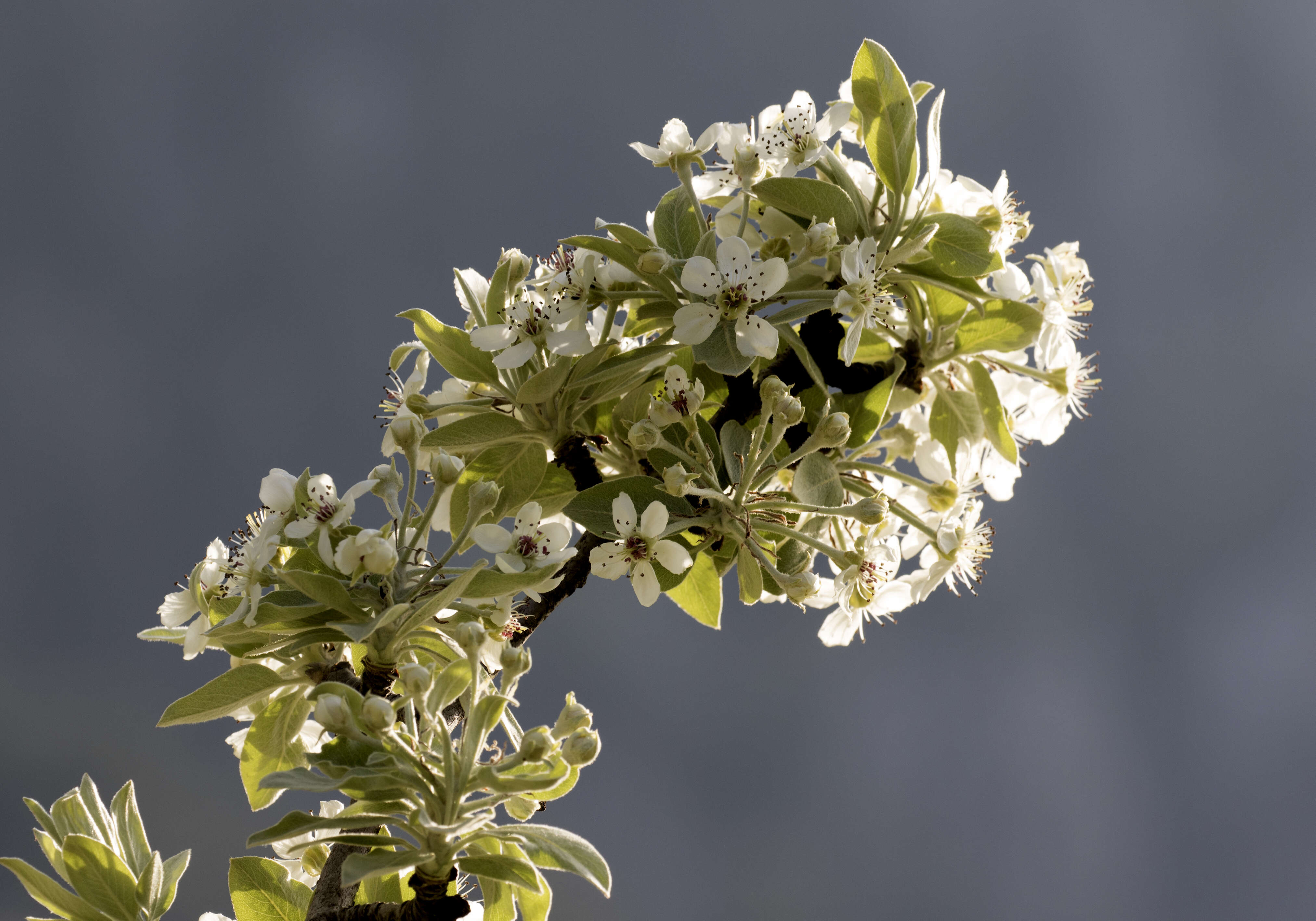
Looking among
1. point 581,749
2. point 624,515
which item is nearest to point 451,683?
point 581,749

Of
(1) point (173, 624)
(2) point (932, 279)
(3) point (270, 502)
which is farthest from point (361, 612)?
(2) point (932, 279)

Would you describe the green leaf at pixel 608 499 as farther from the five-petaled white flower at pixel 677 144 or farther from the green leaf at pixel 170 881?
the green leaf at pixel 170 881

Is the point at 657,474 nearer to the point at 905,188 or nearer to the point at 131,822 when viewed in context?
the point at 905,188

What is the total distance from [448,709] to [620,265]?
74cm

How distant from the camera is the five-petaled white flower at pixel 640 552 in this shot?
4.67 feet

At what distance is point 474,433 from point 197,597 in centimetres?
46

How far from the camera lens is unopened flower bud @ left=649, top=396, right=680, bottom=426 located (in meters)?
1.44

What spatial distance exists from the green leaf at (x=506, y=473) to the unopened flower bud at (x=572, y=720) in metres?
0.41

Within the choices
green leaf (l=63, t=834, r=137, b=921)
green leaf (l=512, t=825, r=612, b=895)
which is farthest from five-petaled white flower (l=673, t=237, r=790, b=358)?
green leaf (l=63, t=834, r=137, b=921)

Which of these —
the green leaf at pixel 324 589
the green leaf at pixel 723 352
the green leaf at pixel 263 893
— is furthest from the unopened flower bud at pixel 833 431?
the green leaf at pixel 263 893

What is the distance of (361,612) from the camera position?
1.36 meters

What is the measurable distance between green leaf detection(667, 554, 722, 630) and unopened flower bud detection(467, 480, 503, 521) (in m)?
0.38

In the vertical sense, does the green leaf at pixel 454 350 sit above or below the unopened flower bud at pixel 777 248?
below

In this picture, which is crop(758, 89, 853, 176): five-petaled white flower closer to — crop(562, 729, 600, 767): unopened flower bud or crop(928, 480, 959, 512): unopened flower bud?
crop(928, 480, 959, 512): unopened flower bud
